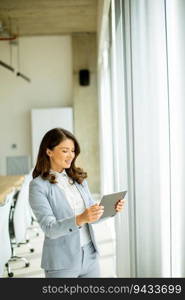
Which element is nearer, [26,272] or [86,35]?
[26,272]

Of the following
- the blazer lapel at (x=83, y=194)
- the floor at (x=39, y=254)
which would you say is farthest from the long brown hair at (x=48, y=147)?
the floor at (x=39, y=254)

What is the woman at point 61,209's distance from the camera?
6.57ft

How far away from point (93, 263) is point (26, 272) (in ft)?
8.77

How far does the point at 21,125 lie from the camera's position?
33.3ft

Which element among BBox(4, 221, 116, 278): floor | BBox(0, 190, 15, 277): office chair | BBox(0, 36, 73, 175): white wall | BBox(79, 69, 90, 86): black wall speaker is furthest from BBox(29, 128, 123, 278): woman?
BBox(0, 36, 73, 175): white wall

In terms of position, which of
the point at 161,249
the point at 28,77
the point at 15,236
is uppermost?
the point at 28,77

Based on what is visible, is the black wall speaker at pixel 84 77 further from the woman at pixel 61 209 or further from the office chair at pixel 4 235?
the woman at pixel 61 209

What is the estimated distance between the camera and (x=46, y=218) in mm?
1978

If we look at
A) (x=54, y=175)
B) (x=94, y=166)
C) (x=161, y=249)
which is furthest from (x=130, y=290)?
(x=94, y=166)

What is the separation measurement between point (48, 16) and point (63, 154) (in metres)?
6.68

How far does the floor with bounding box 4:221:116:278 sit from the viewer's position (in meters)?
4.54

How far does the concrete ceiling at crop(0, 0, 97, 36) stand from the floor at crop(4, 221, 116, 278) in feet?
13.0

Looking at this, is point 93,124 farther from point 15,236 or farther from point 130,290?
point 130,290

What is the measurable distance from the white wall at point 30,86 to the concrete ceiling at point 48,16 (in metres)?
0.39
